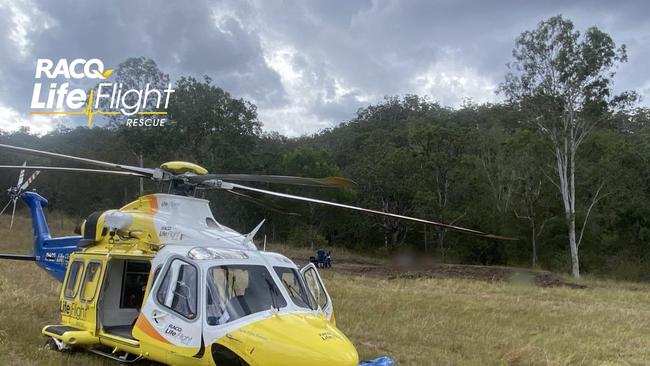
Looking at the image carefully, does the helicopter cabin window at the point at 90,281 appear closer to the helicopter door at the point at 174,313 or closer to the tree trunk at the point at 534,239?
the helicopter door at the point at 174,313

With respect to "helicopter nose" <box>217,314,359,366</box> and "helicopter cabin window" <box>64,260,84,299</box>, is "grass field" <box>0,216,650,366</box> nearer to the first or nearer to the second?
"helicopter cabin window" <box>64,260,84,299</box>

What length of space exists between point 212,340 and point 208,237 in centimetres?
200

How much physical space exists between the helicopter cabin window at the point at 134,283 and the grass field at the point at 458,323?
928mm

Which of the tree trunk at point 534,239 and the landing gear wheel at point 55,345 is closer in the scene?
the landing gear wheel at point 55,345

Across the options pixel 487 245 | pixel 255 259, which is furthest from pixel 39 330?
pixel 487 245

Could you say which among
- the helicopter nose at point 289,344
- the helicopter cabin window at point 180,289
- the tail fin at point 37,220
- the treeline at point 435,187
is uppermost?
the treeline at point 435,187

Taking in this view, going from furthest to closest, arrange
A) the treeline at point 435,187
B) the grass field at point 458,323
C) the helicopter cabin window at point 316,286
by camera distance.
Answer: the treeline at point 435,187
the grass field at point 458,323
the helicopter cabin window at point 316,286

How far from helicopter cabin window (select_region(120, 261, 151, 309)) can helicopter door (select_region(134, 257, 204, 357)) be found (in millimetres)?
1579

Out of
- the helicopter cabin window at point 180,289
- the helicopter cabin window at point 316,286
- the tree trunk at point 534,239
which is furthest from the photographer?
the tree trunk at point 534,239

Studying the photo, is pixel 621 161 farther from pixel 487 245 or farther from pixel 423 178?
pixel 423 178

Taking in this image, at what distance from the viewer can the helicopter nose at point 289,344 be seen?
545 cm

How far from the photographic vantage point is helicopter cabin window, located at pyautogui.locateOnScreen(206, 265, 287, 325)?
6152 millimetres

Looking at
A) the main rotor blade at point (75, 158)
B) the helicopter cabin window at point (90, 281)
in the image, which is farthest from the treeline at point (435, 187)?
the main rotor blade at point (75, 158)

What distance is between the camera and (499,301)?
15320 millimetres
